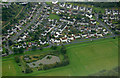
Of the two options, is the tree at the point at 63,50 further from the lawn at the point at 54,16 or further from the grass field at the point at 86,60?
the lawn at the point at 54,16

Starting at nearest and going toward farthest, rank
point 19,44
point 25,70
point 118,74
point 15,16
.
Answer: point 118,74 → point 25,70 → point 19,44 → point 15,16

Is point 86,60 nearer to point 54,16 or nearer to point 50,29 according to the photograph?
point 50,29

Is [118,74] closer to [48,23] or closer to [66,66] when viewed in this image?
[66,66]

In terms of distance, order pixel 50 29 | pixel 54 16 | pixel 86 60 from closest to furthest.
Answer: pixel 86 60, pixel 50 29, pixel 54 16

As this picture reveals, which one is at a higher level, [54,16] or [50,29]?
[54,16]

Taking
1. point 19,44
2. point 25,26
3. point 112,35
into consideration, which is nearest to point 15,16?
point 25,26

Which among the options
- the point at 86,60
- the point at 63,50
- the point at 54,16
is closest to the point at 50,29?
the point at 54,16
